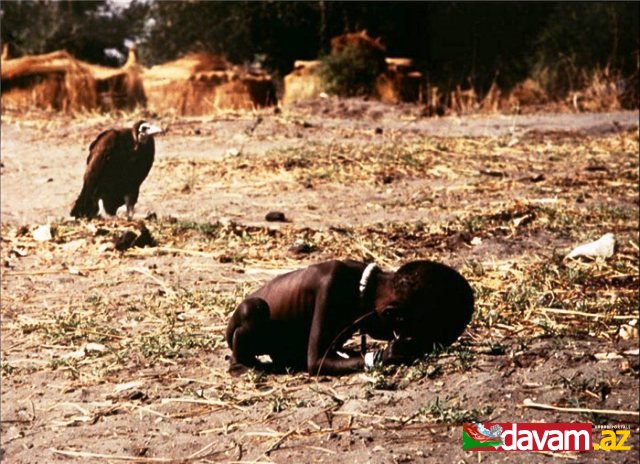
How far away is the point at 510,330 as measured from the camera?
413cm

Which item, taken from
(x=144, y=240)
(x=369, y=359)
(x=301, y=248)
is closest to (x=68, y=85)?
(x=144, y=240)

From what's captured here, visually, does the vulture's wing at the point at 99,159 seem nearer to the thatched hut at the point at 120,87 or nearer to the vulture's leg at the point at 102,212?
the vulture's leg at the point at 102,212

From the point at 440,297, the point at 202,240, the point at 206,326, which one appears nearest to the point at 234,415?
the point at 440,297

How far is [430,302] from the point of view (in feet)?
10.6

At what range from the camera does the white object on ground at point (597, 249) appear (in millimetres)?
5582

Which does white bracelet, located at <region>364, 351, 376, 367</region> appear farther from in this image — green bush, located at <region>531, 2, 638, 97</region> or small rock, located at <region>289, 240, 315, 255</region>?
green bush, located at <region>531, 2, 638, 97</region>

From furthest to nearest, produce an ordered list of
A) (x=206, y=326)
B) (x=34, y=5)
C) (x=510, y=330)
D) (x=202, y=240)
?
(x=34, y=5) → (x=202, y=240) → (x=206, y=326) → (x=510, y=330)

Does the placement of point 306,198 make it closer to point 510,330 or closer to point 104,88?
point 104,88

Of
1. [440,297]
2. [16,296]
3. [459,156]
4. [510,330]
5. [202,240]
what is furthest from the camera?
[459,156]

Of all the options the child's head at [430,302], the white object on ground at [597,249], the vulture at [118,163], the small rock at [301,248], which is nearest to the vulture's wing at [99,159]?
the vulture at [118,163]

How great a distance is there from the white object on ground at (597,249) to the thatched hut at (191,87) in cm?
371

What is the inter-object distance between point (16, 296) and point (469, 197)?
12.4 ft

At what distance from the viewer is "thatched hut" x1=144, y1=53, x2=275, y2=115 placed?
27.5 feet

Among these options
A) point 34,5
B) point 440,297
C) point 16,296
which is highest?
point 34,5
